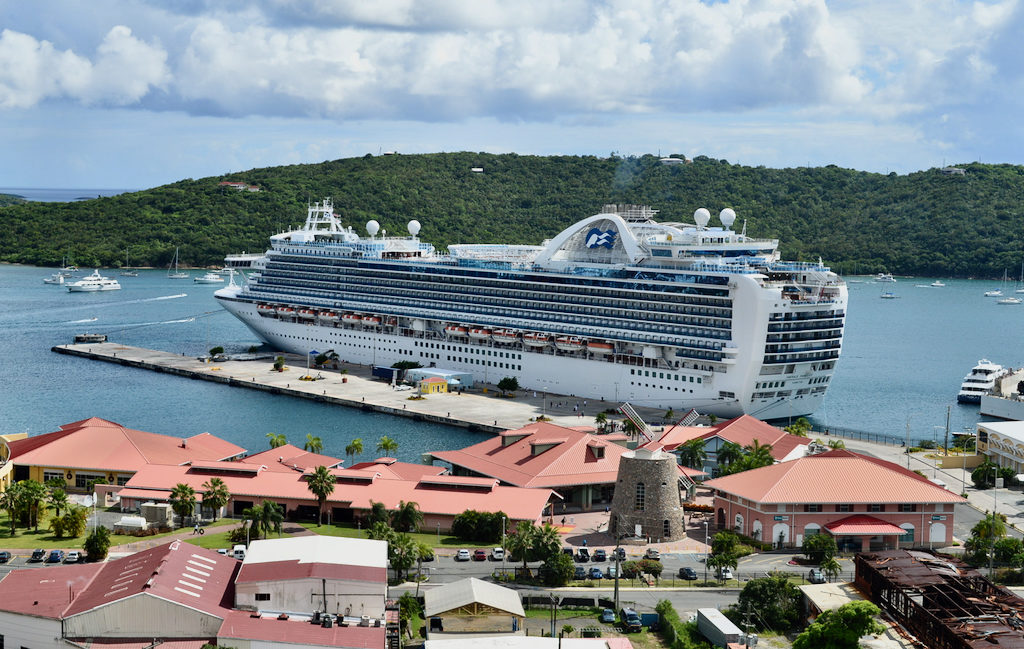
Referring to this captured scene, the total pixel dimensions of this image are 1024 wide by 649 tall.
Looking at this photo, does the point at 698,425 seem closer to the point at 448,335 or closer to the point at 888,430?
the point at 888,430

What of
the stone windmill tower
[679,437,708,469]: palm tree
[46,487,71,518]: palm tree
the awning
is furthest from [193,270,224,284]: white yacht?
the awning

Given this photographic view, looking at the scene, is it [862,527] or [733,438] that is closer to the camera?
[862,527]

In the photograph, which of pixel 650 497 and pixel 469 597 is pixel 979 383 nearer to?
pixel 650 497

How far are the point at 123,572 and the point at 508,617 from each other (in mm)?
11741

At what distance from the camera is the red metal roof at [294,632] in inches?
Answer: 1318

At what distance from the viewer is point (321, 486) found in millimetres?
47594

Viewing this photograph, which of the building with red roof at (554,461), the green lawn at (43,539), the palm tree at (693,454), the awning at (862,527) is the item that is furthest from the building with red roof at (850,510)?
the green lawn at (43,539)

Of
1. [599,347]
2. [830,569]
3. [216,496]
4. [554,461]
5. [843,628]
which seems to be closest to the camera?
[843,628]

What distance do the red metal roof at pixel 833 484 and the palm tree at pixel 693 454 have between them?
7473mm

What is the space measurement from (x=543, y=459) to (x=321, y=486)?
10.5 m

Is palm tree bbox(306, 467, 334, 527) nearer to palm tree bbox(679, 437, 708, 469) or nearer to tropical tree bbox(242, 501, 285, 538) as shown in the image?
tropical tree bbox(242, 501, 285, 538)

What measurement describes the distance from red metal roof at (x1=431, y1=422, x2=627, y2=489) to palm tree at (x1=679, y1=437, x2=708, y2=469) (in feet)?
11.1

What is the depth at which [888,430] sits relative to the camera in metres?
73.4

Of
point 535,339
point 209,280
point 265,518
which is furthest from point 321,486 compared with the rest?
point 209,280
